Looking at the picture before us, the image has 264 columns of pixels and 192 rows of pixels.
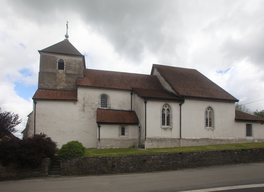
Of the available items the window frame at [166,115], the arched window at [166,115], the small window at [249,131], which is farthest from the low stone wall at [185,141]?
the arched window at [166,115]

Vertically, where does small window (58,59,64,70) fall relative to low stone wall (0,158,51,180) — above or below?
above

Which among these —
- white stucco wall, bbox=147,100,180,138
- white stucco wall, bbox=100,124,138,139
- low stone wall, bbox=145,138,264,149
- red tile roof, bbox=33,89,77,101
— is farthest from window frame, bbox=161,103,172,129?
red tile roof, bbox=33,89,77,101

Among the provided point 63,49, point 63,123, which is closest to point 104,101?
point 63,123

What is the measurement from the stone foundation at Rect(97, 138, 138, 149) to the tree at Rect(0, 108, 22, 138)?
310 inches

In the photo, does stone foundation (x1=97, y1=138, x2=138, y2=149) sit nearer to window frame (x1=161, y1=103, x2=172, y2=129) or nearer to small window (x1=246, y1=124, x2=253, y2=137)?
window frame (x1=161, y1=103, x2=172, y2=129)

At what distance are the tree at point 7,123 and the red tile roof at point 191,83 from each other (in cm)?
1643

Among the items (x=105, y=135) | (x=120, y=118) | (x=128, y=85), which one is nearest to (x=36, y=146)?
(x=105, y=135)

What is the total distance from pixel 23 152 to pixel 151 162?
345 inches

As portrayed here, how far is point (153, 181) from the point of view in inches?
412

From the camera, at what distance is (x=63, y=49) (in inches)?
912

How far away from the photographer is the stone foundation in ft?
61.4

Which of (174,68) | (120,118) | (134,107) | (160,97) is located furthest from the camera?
(174,68)

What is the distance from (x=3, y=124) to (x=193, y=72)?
79.5 ft

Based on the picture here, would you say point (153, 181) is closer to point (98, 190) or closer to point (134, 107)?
point (98, 190)
